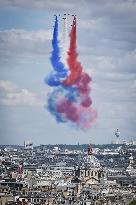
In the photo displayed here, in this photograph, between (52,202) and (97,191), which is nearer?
(52,202)

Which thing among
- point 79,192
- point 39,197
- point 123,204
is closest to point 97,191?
point 79,192

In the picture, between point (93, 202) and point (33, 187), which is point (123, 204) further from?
point (33, 187)

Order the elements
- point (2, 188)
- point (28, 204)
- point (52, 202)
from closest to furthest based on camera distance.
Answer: point (28, 204) → point (52, 202) → point (2, 188)

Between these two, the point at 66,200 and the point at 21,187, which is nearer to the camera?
the point at 66,200

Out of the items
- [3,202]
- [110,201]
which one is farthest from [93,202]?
[3,202]

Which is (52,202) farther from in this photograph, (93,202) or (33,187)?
(33,187)

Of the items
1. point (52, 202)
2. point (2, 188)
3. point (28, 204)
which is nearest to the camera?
point (28, 204)

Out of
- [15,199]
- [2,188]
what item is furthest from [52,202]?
[2,188]
